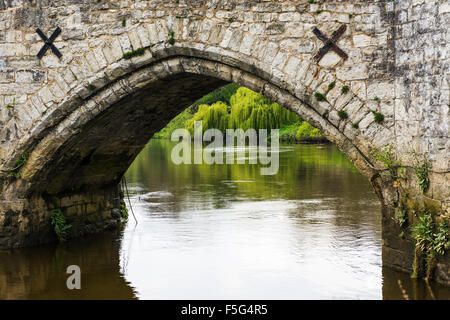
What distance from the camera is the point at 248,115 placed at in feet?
85.2

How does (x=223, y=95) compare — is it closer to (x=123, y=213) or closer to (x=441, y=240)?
(x=123, y=213)

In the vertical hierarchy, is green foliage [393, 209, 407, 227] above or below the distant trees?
below

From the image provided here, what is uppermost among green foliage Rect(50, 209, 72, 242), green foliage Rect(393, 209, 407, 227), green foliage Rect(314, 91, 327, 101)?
green foliage Rect(314, 91, 327, 101)

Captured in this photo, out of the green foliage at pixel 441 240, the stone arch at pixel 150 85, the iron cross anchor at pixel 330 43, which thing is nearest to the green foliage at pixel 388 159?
the stone arch at pixel 150 85

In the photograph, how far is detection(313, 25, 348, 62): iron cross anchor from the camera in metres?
6.03

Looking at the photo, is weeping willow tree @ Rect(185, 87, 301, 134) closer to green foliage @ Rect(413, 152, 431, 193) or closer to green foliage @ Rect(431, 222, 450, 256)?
green foliage @ Rect(413, 152, 431, 193)

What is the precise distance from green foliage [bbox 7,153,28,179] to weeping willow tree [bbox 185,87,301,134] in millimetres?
18206

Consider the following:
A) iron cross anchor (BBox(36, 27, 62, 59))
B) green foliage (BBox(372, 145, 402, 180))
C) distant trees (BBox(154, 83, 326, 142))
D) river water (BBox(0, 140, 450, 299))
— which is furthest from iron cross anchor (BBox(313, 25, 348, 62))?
distant trees (BBox(154, 83, 326, 142))

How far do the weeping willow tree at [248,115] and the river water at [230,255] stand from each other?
13.7 metres

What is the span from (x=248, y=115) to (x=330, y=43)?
19.9 m

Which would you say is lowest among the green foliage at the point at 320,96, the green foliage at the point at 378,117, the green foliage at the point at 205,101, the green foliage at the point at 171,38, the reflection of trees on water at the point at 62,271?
the reflection of trees on water at the point at 62,271

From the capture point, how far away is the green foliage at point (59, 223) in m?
8.10

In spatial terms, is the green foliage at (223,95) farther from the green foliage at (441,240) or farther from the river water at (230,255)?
the green foliage at (441,240)

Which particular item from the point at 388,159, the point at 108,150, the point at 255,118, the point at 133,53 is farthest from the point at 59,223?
the point at 255,118
